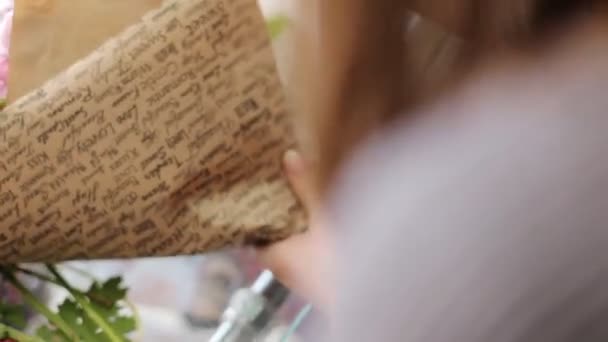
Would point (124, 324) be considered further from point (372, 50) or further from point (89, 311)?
point (372, 50)

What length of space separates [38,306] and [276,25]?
20 centimetres

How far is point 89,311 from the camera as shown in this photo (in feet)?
1.41

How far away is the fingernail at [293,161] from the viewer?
0.45 m

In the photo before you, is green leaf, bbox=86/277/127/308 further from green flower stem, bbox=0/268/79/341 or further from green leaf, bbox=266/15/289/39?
green leaf, bbox=266/15/289/39

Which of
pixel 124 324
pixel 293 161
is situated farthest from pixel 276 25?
pixel 124 324

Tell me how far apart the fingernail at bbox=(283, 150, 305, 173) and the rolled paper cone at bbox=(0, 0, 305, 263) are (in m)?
0.01

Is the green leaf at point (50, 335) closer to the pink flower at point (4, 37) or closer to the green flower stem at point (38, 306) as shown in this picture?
the green flower stem at point (38, 306)

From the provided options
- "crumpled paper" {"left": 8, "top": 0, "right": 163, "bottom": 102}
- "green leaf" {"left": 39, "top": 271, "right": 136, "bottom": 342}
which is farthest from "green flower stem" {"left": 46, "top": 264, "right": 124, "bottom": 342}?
"crumpled paper" {"left": 8, "top": 0, "right": 163, "bottom": 102}

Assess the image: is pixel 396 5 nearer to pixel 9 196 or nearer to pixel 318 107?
pixel 318 107

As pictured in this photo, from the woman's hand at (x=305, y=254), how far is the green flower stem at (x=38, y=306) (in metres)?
0.11

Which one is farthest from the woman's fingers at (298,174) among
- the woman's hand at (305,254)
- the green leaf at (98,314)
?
the green leaf at (98,314)

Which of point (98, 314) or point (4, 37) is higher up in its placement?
point (4, 37)

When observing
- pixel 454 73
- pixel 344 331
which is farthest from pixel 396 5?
pixel 344 331

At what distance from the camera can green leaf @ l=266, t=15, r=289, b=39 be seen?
0.44 meters
